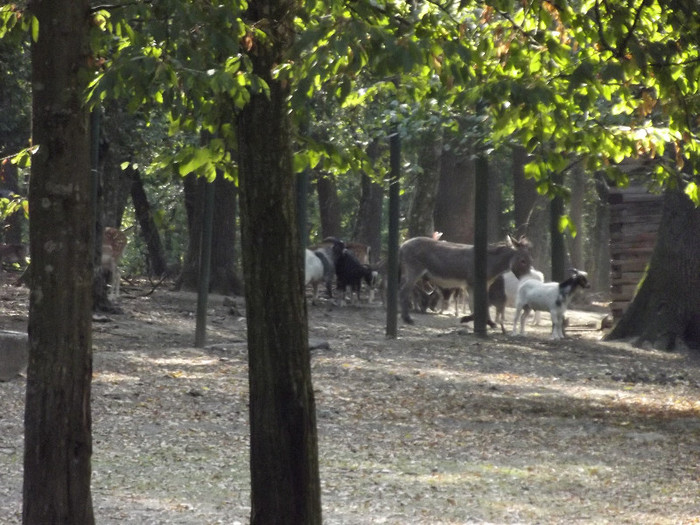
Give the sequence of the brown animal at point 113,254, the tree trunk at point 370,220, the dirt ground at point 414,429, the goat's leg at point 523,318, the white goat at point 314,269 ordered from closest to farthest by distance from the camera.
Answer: the dirt ground at point 414,429 < the goat's leg at point 523,318 < the brown animal at point 113,254 < the white goat at point 314,269 < the tree trunk at point 370,220

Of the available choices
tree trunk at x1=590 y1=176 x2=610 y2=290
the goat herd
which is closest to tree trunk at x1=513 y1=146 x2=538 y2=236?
the goat herd

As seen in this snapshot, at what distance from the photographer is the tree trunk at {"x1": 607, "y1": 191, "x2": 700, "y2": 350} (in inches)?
747

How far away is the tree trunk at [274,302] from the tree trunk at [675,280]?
1380 cm

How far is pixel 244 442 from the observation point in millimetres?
10695

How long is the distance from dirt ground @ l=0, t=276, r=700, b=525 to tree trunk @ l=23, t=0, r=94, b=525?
1873 mm

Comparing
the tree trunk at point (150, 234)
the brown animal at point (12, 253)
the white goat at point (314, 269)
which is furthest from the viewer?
the tree trunk at point (150, 234)

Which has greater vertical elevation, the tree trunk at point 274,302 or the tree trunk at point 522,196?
the tree trunk at point 522,196

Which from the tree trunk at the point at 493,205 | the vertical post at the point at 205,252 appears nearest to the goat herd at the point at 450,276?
the vertical post at the point at 205,252

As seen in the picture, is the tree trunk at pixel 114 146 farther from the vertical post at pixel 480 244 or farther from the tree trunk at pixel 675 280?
the tree trunk at pixel 675 280

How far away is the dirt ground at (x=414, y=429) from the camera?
8.40 meters

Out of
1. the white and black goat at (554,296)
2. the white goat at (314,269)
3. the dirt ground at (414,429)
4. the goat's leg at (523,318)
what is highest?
the white goat at (314,269)

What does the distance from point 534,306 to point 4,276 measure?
11.7 meters

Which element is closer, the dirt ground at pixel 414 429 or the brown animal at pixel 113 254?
the dirt ground at pixel 414 429

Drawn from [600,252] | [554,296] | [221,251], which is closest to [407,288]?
[554,296]
